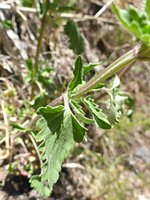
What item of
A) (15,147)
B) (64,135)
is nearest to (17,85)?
(15,147)

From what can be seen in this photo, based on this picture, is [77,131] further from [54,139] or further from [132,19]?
[132,19]

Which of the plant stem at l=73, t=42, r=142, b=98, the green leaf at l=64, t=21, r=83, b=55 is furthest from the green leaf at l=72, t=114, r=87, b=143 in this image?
the green leaf at l=64, t=21, r=83, b=55

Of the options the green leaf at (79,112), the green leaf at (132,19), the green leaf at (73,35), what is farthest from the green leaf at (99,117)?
the green leaf at (73,35)

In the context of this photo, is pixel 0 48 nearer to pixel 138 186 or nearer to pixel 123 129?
pixel 123 129

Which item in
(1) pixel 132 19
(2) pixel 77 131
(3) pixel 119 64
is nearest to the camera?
(1) pixel 132 19

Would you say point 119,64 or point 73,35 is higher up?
point 73,35

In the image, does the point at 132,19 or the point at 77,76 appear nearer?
the point at 132,19

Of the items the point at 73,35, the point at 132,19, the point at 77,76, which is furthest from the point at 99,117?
the point at 73,35
